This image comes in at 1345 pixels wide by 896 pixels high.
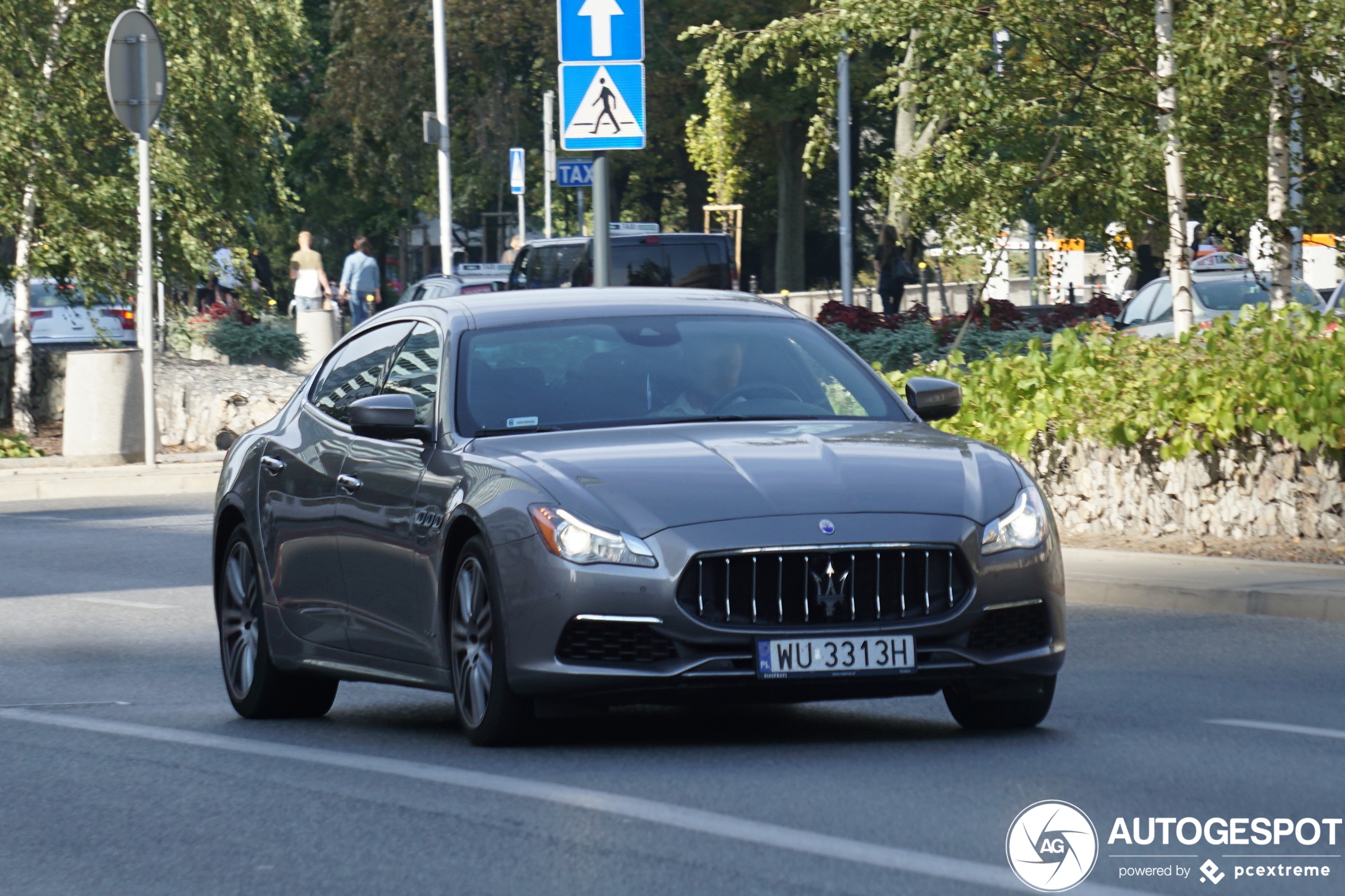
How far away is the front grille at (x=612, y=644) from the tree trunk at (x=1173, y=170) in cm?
969

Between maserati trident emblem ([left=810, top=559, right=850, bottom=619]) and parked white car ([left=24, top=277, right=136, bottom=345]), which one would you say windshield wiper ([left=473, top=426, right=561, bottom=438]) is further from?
parked white car ([left=24, top=277, right=136, bottom=345])

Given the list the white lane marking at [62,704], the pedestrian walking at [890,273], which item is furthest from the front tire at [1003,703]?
the pedestrian walking at [890,273]

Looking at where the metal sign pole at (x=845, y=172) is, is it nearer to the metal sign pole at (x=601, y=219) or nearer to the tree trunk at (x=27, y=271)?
the tree trunk at (x=27, y=271)

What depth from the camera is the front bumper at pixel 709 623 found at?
7141mm

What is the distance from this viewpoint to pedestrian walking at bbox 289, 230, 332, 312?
1439 inches

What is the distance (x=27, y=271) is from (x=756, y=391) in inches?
727

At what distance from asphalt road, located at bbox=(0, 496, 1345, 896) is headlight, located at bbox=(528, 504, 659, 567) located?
607mm

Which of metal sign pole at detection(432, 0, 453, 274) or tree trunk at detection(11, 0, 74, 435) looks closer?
tree trunk at detection(11, 0, 74, 435)

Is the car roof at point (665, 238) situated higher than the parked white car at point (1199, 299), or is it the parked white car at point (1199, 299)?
the car roof at point (665, 238)

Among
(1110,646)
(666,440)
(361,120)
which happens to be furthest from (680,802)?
(361,120)

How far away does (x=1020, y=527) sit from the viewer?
7461 millimetres

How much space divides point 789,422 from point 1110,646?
3245mm

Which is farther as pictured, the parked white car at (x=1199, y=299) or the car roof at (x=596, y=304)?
the parked white car at (x=1199, y=299)

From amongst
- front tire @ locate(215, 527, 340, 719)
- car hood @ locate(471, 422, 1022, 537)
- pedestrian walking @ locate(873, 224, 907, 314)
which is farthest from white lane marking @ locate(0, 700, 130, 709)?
pedestrian walking @ locate(873, 224, 907, 314)
